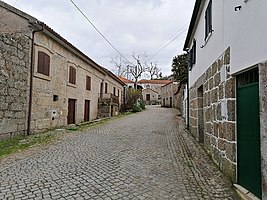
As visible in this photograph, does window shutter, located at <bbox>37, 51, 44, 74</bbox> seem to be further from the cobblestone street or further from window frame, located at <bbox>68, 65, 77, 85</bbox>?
the cobblestone street

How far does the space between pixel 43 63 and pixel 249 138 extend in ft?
32.9

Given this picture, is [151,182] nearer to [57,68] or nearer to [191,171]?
[191,171]

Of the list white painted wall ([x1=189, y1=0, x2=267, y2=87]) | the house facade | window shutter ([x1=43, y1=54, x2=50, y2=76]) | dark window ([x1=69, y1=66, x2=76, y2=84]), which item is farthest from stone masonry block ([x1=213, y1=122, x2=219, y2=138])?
dark window ([x1=69, y1=66, x2=76, y2=84])

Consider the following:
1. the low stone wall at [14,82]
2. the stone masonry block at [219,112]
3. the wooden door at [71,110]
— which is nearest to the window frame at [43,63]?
the low stone wall at [14,82]

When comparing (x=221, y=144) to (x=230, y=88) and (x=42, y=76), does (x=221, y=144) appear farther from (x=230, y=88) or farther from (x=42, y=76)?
(x=42, y=76)

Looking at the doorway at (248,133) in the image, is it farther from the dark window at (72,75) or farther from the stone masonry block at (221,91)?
the dark window at (72,75)

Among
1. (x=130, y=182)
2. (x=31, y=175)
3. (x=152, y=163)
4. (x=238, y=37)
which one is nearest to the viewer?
(x=238, y=37)

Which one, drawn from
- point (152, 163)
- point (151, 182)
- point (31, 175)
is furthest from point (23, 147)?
point (151, 182)

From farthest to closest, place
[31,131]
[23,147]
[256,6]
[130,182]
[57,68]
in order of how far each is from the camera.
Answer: [57,68] < [31,131] < [23,147] < [130,182] < [256,6]

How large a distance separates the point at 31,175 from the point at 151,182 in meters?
2.51

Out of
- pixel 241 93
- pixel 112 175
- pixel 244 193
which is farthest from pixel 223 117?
pixel 112 175

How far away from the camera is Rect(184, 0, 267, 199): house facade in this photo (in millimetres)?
3350

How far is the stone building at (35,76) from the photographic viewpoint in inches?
354

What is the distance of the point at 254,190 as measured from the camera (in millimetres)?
3680
